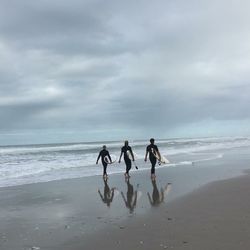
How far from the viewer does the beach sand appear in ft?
24.7

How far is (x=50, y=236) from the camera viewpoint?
8.22 metres

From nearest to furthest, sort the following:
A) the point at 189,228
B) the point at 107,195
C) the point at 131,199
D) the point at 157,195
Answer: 1. the point at 189,228
2. the point at 131,199
3. the point at 157,195
4. the point at 107,195

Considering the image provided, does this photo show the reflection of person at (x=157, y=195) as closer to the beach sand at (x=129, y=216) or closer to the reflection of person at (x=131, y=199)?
the beach sand at (x=129, y=216)

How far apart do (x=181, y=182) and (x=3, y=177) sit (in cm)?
944

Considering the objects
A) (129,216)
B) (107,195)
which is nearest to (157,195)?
(107,195)

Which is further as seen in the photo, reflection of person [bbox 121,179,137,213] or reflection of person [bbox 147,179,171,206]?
reflection of person [bbox 147,179,171,206]

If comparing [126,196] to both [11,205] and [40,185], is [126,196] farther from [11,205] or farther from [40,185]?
[40,185]

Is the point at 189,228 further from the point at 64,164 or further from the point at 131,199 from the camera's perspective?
the point at 64,164

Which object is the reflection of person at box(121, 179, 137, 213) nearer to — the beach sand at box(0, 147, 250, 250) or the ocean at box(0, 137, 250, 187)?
the beach sand at box(0, 147, 250, 250)

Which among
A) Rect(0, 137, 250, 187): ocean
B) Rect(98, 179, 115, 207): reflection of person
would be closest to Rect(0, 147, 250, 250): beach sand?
Rect(98, 179, 115, 207): reflection of person

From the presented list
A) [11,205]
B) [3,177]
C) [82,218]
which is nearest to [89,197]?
[11,205]

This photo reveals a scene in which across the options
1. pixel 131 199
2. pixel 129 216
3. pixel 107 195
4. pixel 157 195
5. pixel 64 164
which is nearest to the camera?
pixel 129 216

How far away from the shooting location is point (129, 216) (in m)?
9.95

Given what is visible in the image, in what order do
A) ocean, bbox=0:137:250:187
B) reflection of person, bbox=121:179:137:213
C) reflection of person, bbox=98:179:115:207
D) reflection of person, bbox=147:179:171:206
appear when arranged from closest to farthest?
reflection of person, bbox=121:179:137:213 → reflection of person, bbox=147:179:171:206 → reflection of person, bbox=98:179:115:207 → ocean, bbox=0:137:250:187
